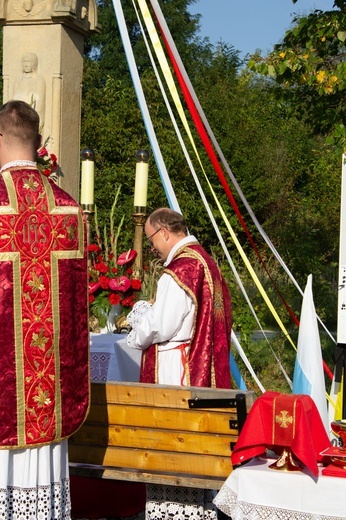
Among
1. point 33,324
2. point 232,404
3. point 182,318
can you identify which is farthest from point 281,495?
point 182,318

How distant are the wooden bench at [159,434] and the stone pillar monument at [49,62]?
11.7 ft

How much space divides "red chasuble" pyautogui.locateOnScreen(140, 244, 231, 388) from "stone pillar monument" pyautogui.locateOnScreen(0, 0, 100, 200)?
2.93 meters

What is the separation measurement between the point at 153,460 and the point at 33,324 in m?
0.93

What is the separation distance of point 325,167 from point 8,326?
50.9 ft

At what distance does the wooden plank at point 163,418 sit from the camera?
433cm

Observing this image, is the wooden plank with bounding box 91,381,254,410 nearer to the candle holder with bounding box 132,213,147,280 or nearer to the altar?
the altar

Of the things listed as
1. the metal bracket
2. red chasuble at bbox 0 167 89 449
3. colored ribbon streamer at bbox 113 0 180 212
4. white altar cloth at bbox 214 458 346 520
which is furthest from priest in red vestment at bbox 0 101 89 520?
colored ribbon streamer at bbox 113 0 180 212

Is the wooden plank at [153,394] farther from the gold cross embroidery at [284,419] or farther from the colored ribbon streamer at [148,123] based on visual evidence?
the colored ribbon streamer at [148,123]

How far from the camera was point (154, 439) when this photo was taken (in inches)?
175

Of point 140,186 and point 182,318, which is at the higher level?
point 140,186

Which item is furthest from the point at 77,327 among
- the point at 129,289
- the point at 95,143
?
the point at 95,143

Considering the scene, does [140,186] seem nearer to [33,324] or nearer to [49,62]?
[49,62]

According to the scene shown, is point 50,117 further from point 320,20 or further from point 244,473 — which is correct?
point 244,473

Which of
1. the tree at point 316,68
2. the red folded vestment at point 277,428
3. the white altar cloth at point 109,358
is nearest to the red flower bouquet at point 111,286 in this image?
the white altar cloth at point 109,358
